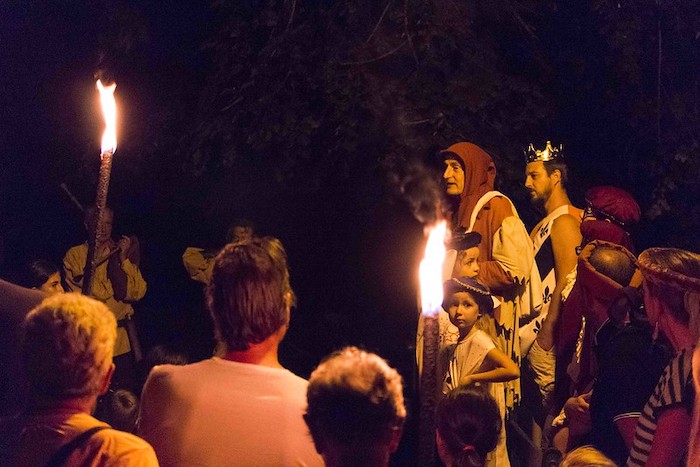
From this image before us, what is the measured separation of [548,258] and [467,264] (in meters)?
0.87

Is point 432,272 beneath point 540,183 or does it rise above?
beneath

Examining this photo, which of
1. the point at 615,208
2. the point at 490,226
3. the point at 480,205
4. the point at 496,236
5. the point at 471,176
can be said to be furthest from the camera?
the point at 471,176

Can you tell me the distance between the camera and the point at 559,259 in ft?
21.9

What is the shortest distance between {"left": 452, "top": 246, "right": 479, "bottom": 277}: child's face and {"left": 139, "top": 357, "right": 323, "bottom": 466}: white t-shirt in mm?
3304

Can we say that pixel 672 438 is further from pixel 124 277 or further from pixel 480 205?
pixel 124 277

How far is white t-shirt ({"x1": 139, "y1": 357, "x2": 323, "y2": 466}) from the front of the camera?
312 cm

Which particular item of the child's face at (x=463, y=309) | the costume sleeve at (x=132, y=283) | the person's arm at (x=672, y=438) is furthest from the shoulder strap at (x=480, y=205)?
the costume sleeve at (x=132, y=283)

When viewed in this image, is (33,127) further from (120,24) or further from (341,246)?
(341,246)

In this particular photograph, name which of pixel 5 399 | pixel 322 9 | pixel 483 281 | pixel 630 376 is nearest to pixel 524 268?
pixel 483 281

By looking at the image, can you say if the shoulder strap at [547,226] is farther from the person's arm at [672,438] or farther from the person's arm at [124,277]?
the person's arm at [124,277]

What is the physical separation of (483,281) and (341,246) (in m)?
5.15

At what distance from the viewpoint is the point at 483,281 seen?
630 cm

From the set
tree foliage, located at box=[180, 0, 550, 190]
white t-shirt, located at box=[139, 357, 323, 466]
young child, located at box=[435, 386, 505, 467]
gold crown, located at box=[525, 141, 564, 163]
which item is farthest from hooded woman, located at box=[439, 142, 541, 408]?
white t-shirt, located at box=[139, 357, 323, 466]

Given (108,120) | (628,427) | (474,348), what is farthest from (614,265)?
(108,120)
